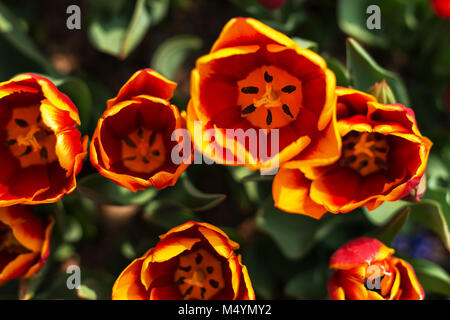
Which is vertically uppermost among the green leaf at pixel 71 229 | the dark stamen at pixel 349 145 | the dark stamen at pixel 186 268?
the dark stamen at pixel 349 145

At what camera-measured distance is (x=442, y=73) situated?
2270mm

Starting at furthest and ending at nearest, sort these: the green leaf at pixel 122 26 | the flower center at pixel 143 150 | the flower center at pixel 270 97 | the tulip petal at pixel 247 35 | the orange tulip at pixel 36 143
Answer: the green leaf at pixel 122 26, the flower center at pixel 143 150, the flower center at pixel 270 97, the orange tulip at pixel 36 143, the tulip petal at pixel 247 35

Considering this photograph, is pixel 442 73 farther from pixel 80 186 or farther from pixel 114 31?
pixel 80 186

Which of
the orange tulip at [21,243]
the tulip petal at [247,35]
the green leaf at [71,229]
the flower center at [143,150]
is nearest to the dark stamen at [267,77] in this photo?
the tulip petal at [247,35]

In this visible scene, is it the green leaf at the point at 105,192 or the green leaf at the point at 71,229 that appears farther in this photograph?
the green leaf at the point at 71,229

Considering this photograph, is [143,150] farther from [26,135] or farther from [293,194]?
[293,194]

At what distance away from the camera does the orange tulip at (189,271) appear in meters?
1.52

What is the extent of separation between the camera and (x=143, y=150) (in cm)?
177

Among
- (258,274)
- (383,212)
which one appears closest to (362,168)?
(383,212)

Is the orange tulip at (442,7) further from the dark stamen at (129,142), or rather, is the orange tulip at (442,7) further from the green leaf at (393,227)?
the dark stamen at (129,142)

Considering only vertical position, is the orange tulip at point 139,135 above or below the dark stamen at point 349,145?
above

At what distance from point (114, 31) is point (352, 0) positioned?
971 mm

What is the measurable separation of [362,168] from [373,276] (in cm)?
39

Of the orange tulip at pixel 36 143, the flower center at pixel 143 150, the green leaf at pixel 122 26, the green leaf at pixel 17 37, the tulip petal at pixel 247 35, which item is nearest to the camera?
the tulip petal at pixel 247 35
